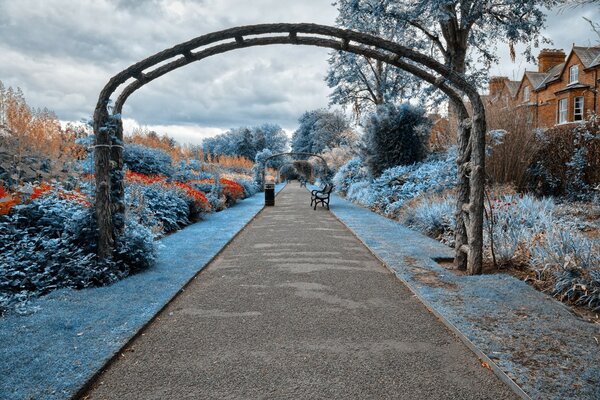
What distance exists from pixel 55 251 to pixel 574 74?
30.0 meters

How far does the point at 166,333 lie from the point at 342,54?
2196cm

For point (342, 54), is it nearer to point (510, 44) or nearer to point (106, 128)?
point (510, 44)

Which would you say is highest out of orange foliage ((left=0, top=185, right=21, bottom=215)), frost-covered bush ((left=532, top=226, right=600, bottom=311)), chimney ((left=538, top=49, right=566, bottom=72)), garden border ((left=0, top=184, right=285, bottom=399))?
chimney ((left=538, top=49, right=566, bottom=72))

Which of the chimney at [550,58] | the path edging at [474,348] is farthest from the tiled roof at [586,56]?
the path edging at [474,348]

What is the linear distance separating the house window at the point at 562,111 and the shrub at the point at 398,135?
15.0 m

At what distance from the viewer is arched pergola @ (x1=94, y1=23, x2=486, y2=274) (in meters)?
5.22

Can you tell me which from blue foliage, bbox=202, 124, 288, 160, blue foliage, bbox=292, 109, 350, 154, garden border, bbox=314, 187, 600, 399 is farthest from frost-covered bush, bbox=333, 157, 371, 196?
blue foliage, bbox=202, 124, 288, 160

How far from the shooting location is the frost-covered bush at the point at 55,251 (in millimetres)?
4598

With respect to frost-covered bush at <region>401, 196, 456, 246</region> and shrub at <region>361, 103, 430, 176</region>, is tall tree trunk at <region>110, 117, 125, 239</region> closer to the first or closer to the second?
frost-covered bush at <region>401, 196, 456, 246</region>

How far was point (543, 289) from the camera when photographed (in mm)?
4734

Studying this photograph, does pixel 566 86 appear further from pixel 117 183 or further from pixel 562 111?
pixel 117 183

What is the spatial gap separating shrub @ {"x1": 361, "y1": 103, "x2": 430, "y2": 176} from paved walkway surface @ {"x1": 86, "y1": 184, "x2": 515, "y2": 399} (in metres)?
11.7

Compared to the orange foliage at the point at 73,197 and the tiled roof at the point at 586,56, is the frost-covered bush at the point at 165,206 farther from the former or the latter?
the tiled roof at the point at 586,56

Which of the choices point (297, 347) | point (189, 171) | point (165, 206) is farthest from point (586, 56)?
point (297, 347)
